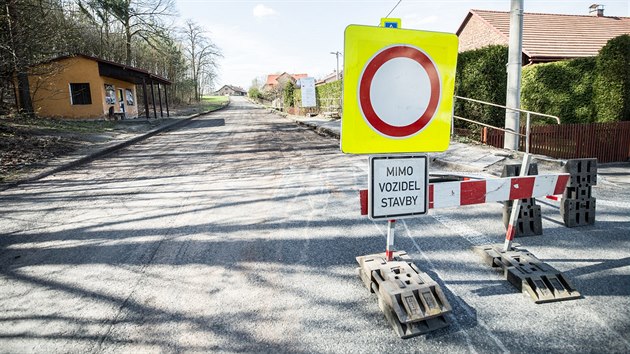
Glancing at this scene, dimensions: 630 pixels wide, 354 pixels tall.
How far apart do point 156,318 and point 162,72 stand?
51747 millimetres

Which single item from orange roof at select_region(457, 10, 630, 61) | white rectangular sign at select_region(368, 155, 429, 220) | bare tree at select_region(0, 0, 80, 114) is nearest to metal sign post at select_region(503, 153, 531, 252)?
white rectangular sign at select_region(368, 155, 429, 220)

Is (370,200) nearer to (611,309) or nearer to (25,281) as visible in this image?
(611,309)

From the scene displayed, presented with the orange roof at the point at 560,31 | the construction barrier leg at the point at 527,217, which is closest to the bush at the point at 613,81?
the construction barrier leg at the point at 527,217

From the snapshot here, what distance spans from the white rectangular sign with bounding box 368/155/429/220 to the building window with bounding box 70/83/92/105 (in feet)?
78.8

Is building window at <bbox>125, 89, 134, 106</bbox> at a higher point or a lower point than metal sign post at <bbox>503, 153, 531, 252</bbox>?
higher

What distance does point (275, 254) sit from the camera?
3.44 m

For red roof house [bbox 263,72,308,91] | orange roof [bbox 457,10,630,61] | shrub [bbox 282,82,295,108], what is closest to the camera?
orange roof [bbox 457,10,630,61]

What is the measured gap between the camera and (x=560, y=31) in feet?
63.2

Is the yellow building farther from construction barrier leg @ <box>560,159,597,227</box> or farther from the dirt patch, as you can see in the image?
→ construction barrier leg @ <box>560,159,597,227</box>

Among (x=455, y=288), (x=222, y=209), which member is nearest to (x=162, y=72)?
(x=222, y=209)

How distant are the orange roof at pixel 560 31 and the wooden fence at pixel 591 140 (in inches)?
367

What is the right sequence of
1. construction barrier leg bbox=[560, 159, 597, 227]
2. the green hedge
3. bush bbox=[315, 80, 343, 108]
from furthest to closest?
the green hedge, bush bbox=[315, 80, 343, 108], construction barrier leg bbox=[560, 159, 597, 227]

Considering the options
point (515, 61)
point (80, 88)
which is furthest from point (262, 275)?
point (80, 88)

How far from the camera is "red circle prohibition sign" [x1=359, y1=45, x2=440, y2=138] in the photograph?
230 centimetres
